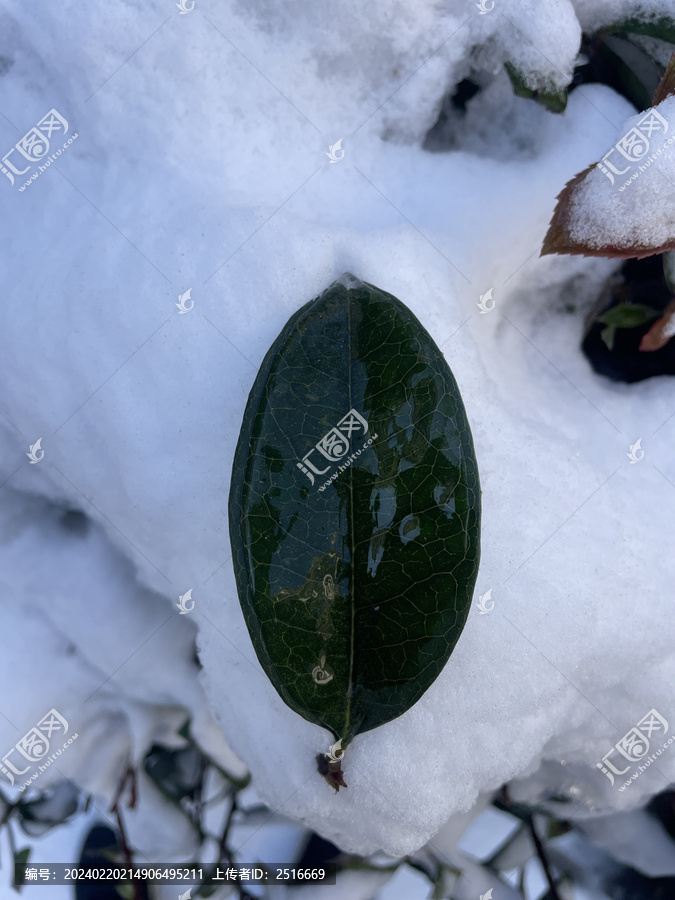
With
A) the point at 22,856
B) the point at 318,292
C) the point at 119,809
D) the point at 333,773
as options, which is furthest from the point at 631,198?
the point at 22,856

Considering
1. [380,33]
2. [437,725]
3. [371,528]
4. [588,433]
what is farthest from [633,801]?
[380,33]

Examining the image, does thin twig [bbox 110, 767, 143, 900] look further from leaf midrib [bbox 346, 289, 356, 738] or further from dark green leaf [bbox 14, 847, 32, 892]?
leaf midrib [bbox 346, 289, 356, 738]

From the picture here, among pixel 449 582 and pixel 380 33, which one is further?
pixel 380 33

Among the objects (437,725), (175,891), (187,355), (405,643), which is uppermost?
(187,355)

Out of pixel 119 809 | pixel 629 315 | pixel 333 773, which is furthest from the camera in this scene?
pixel 119 809

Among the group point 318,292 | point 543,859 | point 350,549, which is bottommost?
point 543,859

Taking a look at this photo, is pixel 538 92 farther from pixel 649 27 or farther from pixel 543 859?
pixel 543 859

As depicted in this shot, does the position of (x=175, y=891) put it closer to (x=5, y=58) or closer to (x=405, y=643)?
(x=405, y=643)

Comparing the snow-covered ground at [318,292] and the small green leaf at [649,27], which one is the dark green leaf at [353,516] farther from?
the small green leaf at [649,27]
